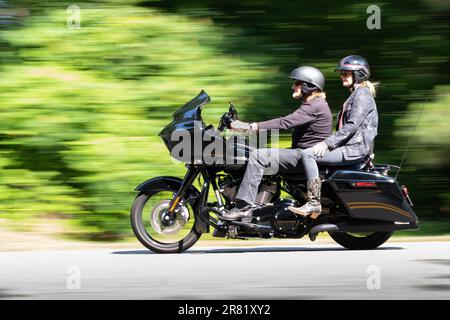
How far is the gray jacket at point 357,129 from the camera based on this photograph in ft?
24.0

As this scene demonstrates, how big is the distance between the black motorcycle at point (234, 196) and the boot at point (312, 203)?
0.13m

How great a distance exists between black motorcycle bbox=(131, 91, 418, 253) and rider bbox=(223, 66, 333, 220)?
0.12 meters

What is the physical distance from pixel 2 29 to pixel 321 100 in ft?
14.9

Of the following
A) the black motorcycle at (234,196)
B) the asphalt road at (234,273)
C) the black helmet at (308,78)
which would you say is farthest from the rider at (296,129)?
the asphalt road at (234,273)

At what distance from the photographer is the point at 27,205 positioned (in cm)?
928

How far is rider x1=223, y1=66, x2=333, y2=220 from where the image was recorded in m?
7.23

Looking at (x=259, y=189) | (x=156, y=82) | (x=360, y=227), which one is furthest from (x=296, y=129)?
(x=156, y=82)

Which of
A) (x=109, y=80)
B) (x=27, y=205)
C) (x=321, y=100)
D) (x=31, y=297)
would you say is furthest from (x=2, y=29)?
(x=31, y=297)

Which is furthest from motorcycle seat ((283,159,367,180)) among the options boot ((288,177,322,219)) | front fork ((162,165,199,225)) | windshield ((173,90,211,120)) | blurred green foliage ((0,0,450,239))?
blurred green foliage ((0,0,450,239))

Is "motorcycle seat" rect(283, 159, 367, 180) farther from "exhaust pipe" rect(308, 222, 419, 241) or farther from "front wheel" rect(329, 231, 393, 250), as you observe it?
"front wheel" rect(329, 231, 393, 250)

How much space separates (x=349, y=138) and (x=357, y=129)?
0.11m
